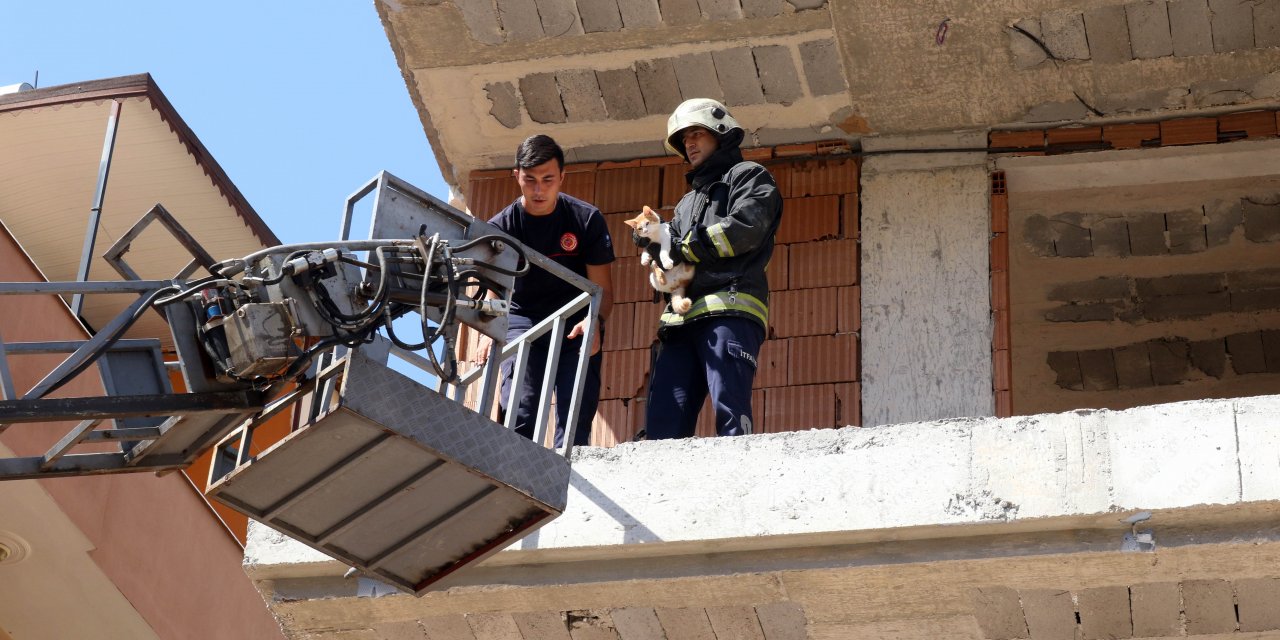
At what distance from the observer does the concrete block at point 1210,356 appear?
39.5ft

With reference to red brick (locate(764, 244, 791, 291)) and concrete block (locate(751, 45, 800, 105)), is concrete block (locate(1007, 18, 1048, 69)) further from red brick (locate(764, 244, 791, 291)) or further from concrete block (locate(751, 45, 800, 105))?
red brick (locate(764, 244, 791, 291))

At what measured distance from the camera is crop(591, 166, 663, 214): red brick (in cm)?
965

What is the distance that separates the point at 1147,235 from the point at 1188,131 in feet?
5.01

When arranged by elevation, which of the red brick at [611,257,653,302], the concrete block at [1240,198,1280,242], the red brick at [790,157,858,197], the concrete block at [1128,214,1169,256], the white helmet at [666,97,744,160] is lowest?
the red brick at [611,257,653,302]

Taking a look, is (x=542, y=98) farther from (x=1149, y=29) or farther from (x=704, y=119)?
(x=1149, y=29)

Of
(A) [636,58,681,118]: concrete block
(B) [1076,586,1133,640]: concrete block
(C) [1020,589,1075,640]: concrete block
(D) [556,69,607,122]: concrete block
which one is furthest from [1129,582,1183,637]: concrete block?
(D) [556,69,607,122]: concrete block

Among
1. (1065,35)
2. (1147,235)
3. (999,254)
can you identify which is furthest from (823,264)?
(1147,235)

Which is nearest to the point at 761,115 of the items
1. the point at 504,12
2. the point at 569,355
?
the point at 504,12

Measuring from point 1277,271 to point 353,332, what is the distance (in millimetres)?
7045

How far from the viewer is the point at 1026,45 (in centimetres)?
878

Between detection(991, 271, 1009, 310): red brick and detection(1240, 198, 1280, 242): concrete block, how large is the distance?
2.15 m

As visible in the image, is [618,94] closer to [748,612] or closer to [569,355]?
[569,355]

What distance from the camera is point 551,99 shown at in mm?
9531

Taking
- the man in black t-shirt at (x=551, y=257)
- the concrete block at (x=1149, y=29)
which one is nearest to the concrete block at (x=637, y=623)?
the man in black t-shirt at (x=551, y=257)
